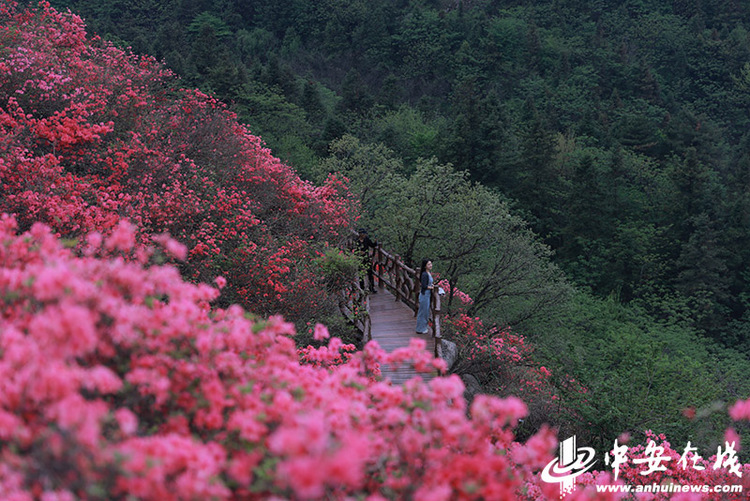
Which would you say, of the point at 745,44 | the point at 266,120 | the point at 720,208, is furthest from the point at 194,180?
the point at 745,44

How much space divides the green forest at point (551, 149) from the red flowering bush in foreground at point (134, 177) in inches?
217

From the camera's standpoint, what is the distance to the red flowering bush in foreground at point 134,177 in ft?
28.8

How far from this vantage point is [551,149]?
3203 cm

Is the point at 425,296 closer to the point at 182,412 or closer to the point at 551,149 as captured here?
the point at 182,412

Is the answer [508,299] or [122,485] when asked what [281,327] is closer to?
[122,485]

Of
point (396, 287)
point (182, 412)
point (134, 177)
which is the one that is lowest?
point (182, 412)

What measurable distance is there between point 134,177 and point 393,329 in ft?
18.0

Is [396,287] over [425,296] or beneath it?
over

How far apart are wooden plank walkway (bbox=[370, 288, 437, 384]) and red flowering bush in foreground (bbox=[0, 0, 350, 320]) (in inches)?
53.6

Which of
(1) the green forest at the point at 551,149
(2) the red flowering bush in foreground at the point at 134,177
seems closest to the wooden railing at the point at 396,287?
(2) the red flowering bush in foreground at the point at 134,177

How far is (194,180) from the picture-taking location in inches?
451

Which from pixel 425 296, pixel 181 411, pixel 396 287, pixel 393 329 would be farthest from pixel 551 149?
pixel 181 411

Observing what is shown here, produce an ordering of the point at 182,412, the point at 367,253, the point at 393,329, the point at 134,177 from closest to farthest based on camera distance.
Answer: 1. the point at 182,412
2. the point at 134,177
3. the point at 393,329
4. the point at 367,253

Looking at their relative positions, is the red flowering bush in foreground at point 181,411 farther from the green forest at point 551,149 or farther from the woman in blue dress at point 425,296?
the green forest at point 551,149
